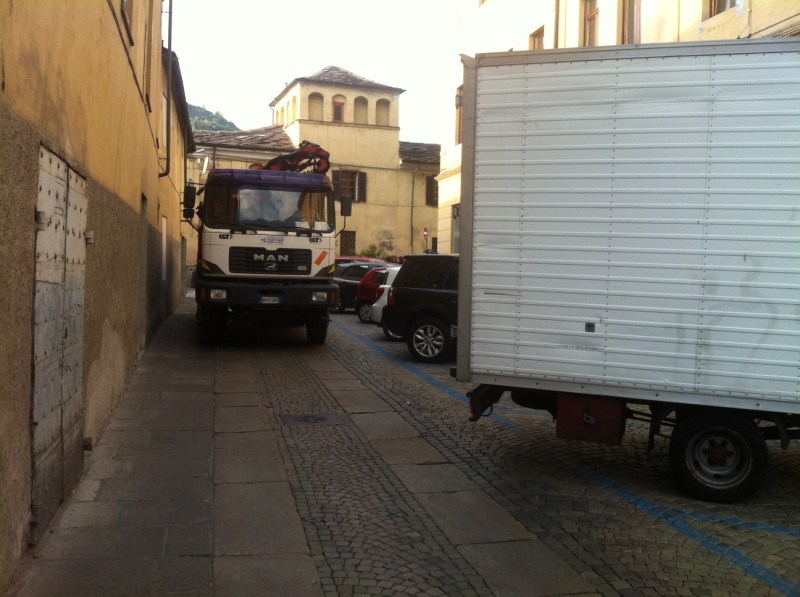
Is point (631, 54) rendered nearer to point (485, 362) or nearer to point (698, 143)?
point (698, 143)

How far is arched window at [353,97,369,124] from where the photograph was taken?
4197cm

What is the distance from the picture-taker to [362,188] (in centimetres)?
4106

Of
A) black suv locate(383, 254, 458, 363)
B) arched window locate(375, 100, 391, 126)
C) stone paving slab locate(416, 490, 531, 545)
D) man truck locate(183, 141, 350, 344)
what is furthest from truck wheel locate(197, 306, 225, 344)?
arched window locate(375, 100, 391, 126)

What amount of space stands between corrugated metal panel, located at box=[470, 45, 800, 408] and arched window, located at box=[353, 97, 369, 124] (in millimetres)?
37148

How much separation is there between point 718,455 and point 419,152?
38423mm

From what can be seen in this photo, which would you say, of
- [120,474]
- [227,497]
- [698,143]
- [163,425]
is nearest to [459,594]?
[227,497]

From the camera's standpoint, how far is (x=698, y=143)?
530cm

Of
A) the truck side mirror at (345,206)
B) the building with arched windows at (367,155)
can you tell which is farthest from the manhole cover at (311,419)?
the building with arched windows at (367,155)

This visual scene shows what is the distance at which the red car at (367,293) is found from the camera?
17.6 meters

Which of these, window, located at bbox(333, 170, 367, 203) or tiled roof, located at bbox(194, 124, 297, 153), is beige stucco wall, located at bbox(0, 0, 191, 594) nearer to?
tiled roof, located at bbox(194, 124, 297, 153)

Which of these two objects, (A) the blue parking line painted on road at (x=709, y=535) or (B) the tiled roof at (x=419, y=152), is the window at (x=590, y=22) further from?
(B) the tiled roof at (x=419, y=152)

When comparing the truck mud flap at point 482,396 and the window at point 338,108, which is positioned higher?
the window at point 338,108

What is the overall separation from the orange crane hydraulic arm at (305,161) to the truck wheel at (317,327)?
2759 mm

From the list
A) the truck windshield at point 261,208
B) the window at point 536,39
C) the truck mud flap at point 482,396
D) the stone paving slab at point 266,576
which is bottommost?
the stone paving slab at point 266,576
